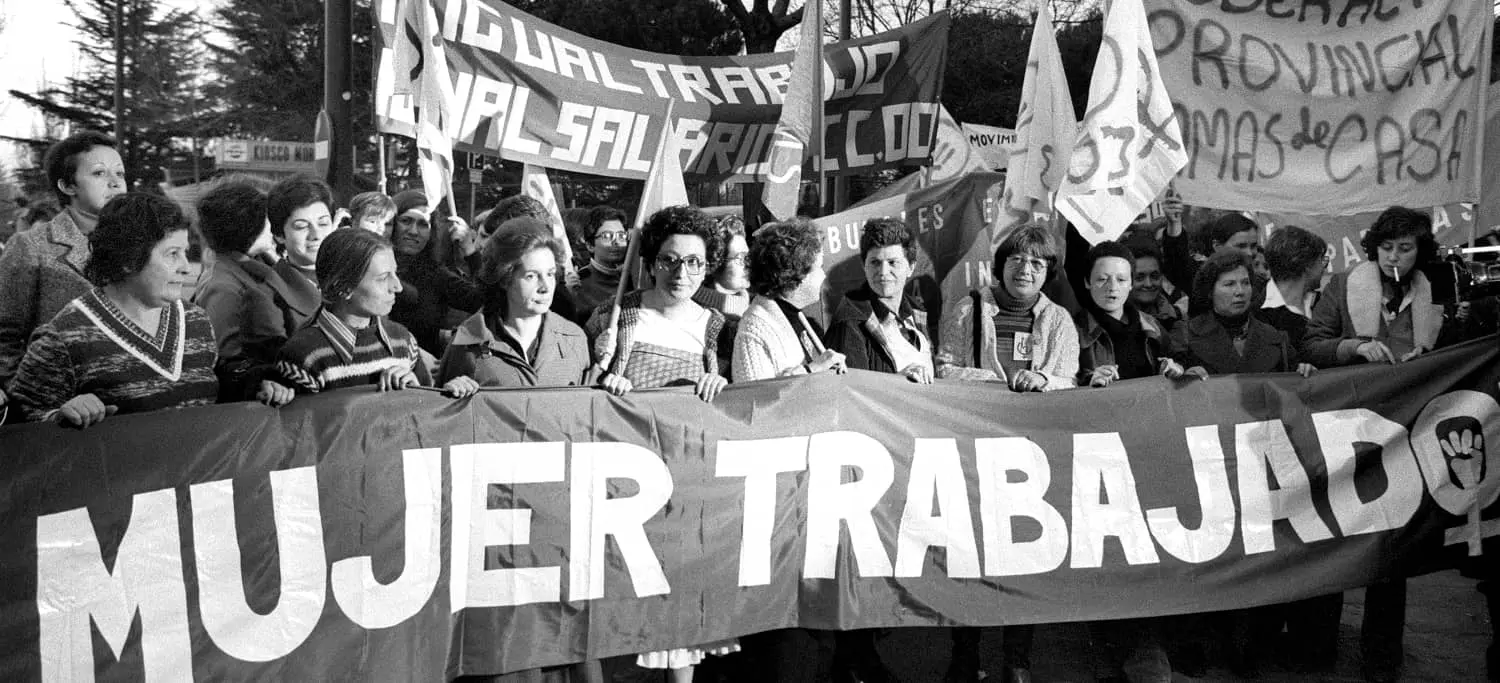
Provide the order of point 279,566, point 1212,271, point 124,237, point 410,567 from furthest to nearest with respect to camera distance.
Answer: point 1212,271
point 410,567
point 279,566
point 124,237

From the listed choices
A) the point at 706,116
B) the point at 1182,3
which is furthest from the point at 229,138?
the point at 1182,3

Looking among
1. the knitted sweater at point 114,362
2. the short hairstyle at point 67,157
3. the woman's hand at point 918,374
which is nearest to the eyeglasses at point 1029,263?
the woman's hand at point 918,374

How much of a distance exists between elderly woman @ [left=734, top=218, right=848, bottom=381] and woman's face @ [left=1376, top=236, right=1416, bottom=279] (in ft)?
8.47

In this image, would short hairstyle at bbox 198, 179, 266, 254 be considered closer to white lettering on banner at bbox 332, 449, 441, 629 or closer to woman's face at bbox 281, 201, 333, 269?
woman's face at bbox 281, 201, 333, 269

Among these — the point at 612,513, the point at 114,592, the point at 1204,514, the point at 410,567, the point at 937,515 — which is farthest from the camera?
the point at 1204,514

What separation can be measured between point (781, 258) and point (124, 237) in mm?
2128

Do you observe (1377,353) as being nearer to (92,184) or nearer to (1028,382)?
(1028,382)

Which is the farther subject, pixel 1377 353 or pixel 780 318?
pixel 1377 353

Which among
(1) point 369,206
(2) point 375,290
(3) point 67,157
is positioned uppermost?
(3) point 67,157

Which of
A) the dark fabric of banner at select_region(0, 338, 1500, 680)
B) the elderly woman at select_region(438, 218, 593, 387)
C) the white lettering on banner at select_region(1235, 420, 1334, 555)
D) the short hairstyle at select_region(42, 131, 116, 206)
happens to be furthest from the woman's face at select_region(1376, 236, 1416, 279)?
the short hairstyle at select_region(42, 131, 116, 206)

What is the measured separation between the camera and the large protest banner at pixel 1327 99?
6.13m

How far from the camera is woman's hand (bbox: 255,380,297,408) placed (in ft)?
13.1

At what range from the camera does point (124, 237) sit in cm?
384

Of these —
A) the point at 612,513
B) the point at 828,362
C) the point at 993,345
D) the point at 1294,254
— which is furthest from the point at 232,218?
the point at 1294,254
